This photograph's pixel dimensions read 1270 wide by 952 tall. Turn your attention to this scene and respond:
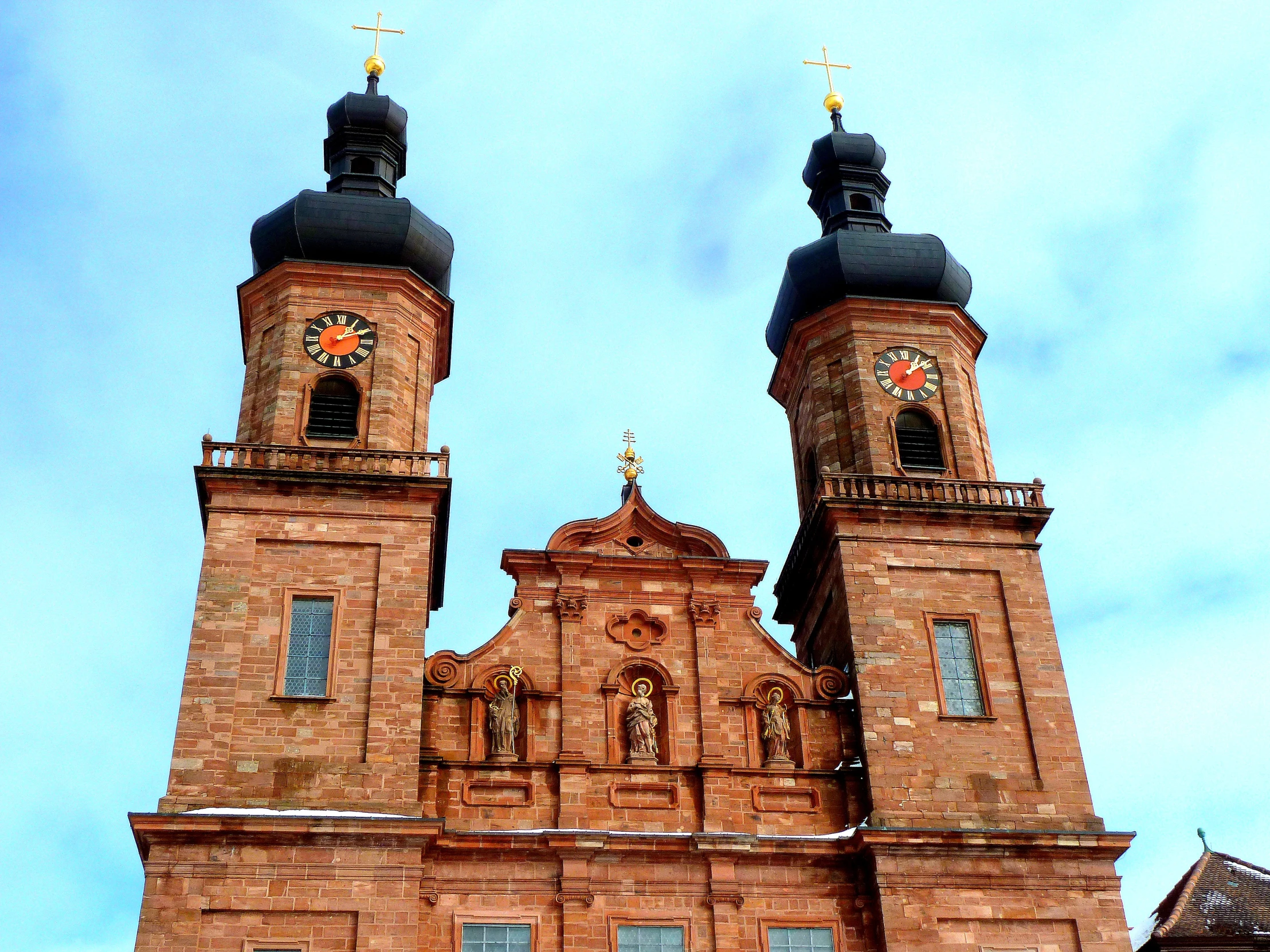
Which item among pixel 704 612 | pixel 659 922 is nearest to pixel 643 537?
pixel 704 612

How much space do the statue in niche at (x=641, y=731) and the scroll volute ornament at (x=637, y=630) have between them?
93 centimetres

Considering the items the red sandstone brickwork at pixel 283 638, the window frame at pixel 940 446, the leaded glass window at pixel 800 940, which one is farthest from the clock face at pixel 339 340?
the leaded glass window at pixel 800 940

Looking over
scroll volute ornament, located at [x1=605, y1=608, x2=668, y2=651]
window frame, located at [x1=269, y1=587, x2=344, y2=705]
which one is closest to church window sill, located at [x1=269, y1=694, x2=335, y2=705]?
window frame, located at [x1=269, y1=587, x2=344, y2=705]

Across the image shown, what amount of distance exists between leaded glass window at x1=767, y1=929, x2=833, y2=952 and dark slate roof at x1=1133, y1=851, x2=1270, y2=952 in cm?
579

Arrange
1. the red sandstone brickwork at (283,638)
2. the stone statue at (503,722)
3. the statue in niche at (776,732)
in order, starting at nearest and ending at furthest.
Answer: the red sandstone brickwork at (283,638), the stone statue at (503,722), the statue in niche at (776,732)

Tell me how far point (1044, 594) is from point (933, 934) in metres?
6.38

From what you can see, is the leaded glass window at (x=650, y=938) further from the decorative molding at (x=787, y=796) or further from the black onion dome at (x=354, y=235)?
the black onion dome at (x=354, y=235)

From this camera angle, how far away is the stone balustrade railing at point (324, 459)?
26016 mm

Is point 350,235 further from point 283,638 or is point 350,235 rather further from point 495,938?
point 495,938

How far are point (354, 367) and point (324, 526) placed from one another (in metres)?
3.58

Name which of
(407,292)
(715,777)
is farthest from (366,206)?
(715,777)

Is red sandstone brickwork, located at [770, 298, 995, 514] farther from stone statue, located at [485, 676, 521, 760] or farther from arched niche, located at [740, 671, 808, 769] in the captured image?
stone statue, located at [485, 676, 521, 760]

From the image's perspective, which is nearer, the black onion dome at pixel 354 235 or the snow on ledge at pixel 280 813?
the snow on ledge at pixel 280 813

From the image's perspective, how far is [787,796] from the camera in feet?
80.2
